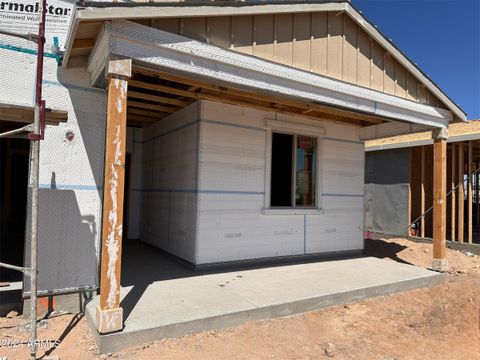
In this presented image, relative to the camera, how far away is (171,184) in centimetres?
748

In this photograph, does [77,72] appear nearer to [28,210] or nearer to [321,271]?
[28,210]

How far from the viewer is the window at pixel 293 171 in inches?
289

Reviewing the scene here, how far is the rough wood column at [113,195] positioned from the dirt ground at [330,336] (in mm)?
524

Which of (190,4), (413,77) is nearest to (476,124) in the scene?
(413,77)

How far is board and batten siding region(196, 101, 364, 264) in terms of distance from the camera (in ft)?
21.0

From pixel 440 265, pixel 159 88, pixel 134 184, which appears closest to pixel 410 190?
pixel 440 265

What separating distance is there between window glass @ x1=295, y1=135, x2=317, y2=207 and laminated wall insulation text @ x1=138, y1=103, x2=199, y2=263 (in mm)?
2410

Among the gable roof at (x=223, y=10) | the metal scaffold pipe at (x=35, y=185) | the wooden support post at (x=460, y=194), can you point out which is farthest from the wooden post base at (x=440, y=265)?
the metal scaffold pipe at (x=35, y=185)

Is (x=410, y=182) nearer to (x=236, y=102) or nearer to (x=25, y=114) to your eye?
(x=236, y=102)

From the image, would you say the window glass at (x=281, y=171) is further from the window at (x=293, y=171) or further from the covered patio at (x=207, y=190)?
the covered patio at (x=207, y=190)

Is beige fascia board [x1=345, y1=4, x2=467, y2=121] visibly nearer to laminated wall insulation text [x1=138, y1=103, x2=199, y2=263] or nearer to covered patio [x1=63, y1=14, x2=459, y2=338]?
covered patio [x1=63, y1=14, x2=459, y2=338]

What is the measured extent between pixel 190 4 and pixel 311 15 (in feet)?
7.31

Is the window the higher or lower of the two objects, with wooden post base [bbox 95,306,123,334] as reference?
higher

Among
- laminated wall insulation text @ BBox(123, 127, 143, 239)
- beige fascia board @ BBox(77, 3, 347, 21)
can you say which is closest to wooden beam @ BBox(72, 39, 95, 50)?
beige fascia board @ BBox(77, 3, 347, 21)
